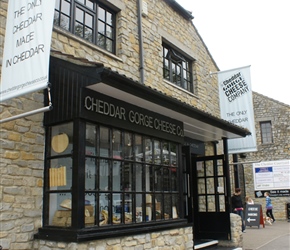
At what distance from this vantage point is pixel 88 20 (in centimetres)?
774

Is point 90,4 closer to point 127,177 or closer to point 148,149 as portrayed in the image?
point 148,149

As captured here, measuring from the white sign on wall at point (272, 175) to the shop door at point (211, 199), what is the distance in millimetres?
12539

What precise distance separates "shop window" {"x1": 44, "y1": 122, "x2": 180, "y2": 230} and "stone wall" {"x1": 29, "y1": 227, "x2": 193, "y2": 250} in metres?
0.25

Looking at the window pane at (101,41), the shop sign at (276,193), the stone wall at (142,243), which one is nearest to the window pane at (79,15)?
the window pane at (101,41)

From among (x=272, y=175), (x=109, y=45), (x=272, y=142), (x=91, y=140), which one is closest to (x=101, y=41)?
(x=109, y=45)

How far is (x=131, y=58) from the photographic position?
8531 millimetres

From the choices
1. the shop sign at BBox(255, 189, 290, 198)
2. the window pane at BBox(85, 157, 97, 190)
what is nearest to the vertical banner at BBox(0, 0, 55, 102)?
the window pane at BBox(85, 157, 97, 190)

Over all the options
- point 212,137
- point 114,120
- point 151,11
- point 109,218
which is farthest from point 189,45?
point 109,218

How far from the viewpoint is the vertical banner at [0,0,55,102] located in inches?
174

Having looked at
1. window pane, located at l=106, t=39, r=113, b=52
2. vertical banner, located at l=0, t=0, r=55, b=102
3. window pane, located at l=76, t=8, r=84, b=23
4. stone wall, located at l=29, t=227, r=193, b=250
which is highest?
window pane, located at l=76, t=8, r=84, b=23

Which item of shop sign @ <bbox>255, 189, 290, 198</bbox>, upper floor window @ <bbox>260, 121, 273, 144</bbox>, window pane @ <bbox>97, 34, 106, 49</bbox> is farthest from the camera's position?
upper floor window @ <bbox>260, 121, 273, 144</bbox>

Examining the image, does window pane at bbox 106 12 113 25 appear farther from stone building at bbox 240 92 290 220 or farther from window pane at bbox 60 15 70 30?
stone building at bbox 240 92 290 220

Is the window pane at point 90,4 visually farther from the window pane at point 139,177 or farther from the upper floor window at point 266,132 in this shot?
the upper floor window at point 266,132

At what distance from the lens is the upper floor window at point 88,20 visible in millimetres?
7148
